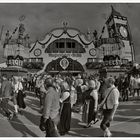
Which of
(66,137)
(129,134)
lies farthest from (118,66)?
(66,137)

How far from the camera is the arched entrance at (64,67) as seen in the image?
5.15 m

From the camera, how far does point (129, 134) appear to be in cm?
415

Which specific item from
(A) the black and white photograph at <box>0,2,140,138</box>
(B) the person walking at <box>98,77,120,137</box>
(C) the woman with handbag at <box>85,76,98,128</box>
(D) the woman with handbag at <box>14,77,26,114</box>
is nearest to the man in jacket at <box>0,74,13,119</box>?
(A) the black and white photograph at <box>0,2,140,138</box>

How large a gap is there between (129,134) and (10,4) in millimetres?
3276

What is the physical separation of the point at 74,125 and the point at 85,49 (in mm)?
1619

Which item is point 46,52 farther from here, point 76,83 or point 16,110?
point 16,110

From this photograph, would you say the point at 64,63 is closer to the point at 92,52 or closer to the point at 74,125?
the point at 92,52

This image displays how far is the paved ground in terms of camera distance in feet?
13.9

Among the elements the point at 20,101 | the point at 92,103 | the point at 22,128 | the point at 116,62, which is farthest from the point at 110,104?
the point at 20,101

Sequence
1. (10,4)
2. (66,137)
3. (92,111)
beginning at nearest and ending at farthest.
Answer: (66,137) → (92,111) → (10,4)

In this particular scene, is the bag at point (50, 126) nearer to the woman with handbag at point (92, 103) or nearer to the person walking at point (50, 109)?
the person walking at point (50, 109)

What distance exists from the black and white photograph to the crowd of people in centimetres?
2

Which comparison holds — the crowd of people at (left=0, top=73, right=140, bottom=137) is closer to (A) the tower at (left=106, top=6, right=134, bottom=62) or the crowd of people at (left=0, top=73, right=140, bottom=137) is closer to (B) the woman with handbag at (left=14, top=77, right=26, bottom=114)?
(B) the woman with handbag at (left=14, top=77, right=26, bottom=114)

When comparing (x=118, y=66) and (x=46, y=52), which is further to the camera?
(x=46, y=52)
